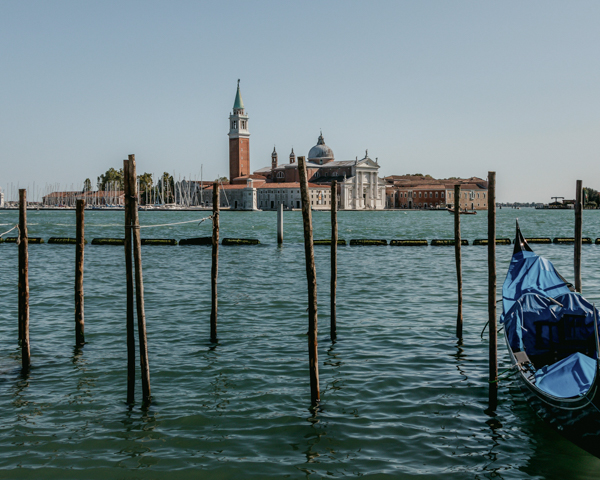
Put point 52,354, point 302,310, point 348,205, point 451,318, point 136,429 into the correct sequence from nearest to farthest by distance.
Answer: point 136,429
point 52,354
point 451,318
point 302,310
point 348,205

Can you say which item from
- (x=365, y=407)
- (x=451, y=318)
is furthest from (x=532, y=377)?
(x=451, y=318)

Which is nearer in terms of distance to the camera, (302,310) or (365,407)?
(365,407)

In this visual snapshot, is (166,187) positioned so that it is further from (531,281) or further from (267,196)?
(531,281)

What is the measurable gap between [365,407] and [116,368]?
309 centimetres

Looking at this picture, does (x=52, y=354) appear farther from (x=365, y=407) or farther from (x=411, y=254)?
(x=411, y=254)

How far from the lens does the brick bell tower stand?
105m

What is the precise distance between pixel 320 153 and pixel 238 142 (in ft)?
→ 53.8

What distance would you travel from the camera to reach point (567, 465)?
4.79 m

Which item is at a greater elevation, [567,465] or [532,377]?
[532,377]

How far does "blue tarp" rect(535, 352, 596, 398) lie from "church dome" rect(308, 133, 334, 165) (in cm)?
10809

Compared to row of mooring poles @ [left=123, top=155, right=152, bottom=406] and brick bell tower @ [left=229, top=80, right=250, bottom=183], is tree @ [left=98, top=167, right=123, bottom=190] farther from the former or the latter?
row of mooring poles @ [left=123, top=155, right=152, bottom=406]

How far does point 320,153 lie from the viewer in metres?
113

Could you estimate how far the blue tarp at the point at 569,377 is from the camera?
506 centimetres

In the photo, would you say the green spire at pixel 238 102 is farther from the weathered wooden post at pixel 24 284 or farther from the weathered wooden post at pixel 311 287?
the weathered wooden post at pixel 311 287
